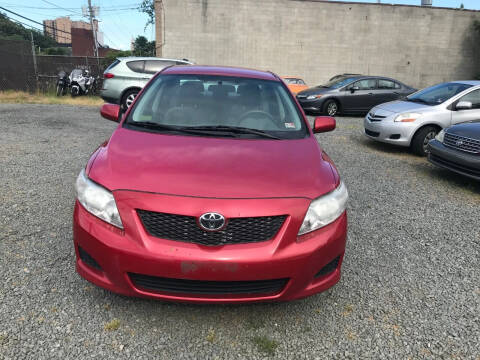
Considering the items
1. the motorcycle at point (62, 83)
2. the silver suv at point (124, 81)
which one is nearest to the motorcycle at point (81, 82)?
the motorcycle at point (62, 83)

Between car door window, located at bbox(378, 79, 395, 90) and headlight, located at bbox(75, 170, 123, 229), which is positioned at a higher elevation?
car door window, located at bbox(378, 79, 395, 90)

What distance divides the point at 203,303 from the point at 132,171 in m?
0.87

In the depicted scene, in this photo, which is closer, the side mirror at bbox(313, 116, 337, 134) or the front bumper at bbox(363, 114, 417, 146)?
the side mirror at bbox(313, 116, 337, 134)

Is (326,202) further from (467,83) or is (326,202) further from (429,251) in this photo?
(467,83)

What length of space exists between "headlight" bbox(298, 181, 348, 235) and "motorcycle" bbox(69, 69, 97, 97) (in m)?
14.4

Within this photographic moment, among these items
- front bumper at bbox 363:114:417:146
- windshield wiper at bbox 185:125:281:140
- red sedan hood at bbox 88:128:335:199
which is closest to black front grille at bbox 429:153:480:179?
front bumper at bbox 363:114:417:146

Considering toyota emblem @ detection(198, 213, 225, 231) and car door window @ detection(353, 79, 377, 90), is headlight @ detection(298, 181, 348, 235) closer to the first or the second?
toyota emblem @ detection(198, 213, 225, 231)

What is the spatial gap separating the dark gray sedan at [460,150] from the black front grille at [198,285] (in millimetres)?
4249

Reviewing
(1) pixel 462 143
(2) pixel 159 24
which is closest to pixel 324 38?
(2) pixel 159 24

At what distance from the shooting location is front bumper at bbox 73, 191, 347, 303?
6.13 ft

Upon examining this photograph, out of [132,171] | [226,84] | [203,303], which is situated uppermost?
[226,84]

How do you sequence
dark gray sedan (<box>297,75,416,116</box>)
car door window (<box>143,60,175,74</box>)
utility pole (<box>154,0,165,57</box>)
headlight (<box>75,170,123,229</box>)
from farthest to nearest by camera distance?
utility pole (<box>154,0,165,57</box>) < dark gray sedan (<box>297,75,416,116</box>) < car door window (<box>143,60,175,74</box>) < headlight (<box>75,170,123,229</box>)

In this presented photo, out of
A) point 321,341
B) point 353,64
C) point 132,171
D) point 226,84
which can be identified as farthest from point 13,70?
point 353,64

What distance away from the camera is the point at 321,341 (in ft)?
7.02
